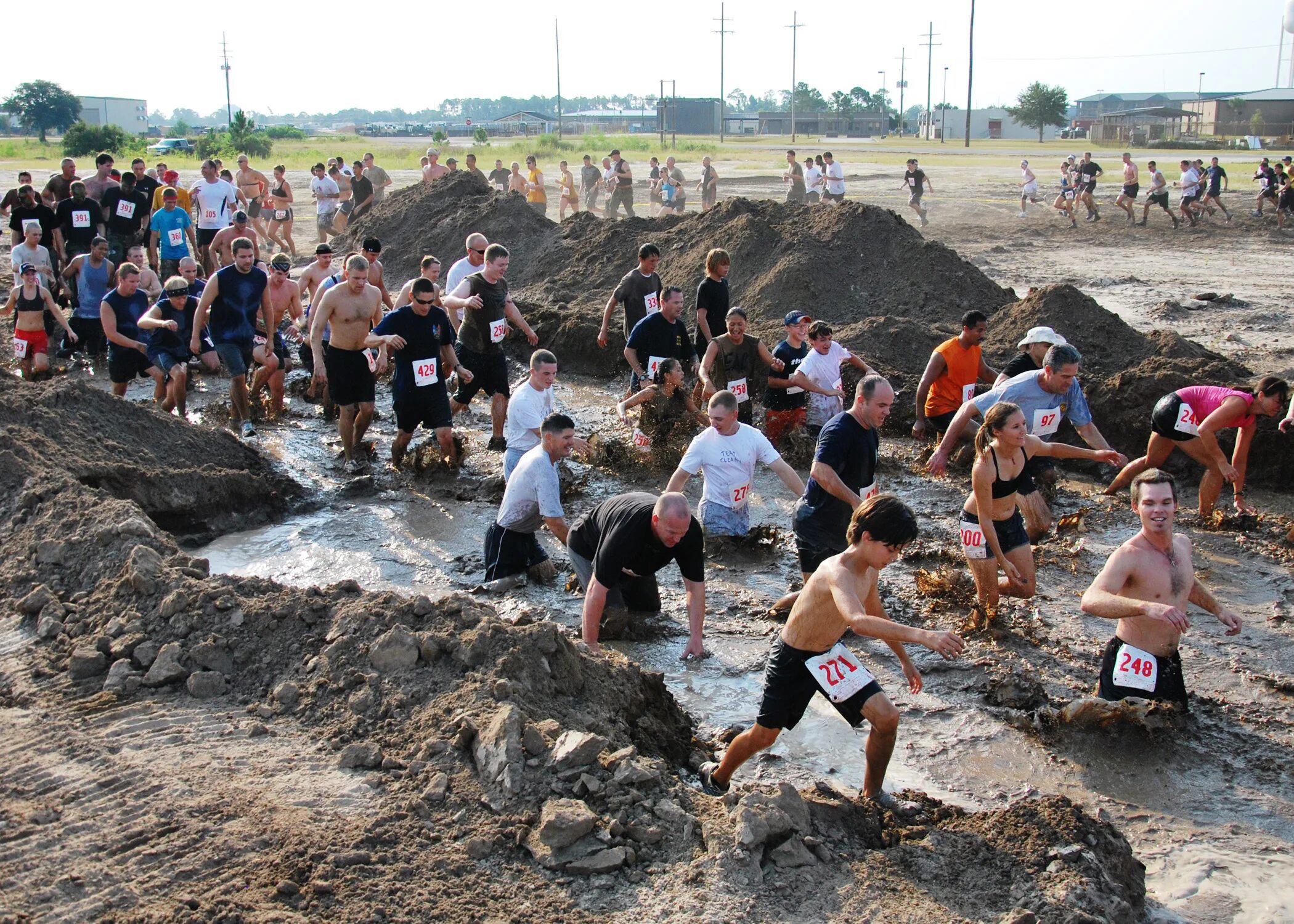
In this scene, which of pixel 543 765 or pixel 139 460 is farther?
pixel 139 460

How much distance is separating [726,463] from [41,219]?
44.1ft

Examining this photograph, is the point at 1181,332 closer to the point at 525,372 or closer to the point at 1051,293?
the point at 1051,293

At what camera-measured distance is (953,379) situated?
988cm

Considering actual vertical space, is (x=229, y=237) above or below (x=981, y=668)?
above

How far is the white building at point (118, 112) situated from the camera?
345ft

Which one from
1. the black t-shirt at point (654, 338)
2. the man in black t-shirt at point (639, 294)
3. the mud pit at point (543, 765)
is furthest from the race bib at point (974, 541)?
the man in black t-shirt at point (639, 294)

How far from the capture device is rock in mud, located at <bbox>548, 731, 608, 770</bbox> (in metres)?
4.85

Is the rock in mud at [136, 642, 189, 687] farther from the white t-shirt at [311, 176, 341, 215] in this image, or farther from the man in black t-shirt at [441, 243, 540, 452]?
the white t-shirt at [311, 176, 341, 215]

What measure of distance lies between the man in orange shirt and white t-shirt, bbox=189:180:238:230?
12961mm

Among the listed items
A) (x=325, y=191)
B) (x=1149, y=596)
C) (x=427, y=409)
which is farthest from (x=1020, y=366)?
(x=325, y=191)

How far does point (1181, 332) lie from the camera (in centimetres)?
1647

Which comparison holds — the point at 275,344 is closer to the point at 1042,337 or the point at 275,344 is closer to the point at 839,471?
the point at 839,471

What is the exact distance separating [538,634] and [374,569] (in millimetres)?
3401

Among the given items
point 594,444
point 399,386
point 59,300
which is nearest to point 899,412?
point 594,444
